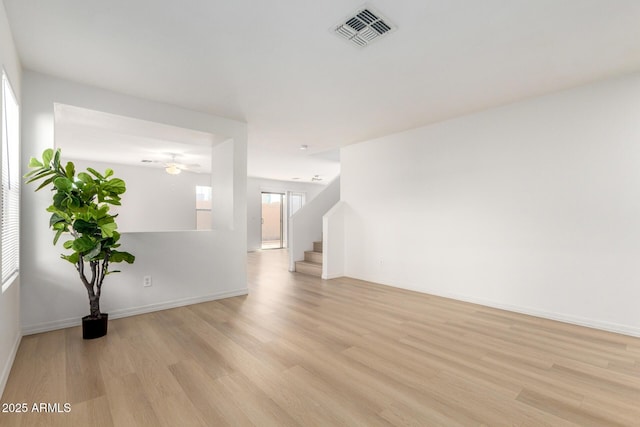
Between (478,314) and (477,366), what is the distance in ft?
4.60

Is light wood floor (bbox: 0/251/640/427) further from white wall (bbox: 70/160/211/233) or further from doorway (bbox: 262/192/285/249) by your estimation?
doorway (bbox: 262/192/285/249)

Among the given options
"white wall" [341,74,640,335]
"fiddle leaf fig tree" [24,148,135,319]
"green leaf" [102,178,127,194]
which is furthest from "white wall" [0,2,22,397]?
"white wall" [341,74,640,335]

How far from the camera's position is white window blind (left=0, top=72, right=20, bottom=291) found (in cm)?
219

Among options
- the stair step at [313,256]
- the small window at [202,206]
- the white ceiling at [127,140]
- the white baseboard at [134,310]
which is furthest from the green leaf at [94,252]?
the small window at [202,206]

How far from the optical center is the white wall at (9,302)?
197cm

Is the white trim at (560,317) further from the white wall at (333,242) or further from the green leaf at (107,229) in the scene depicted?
the green leaf at (107,229)

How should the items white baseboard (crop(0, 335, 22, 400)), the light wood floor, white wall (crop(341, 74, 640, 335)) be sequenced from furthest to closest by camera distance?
white wall (crop(341, 74, 640, 335)) < white baseboard (crop(0, 335, 22, 400)) < the light wood floor

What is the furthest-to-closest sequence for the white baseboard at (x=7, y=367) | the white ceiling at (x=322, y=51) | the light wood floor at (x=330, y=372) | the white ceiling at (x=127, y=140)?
the white ceiling at (x=127, y=140), the white ceiling at (x=322, y=51), the white baseboard at (x=7, y=367), the light wood floor at (x=330, y=372)

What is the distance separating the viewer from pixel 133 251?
3.46 metres

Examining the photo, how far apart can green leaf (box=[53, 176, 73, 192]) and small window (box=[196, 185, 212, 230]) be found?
687 centimetres

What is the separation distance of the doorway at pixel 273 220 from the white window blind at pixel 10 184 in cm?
790

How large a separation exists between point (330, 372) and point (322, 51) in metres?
2.55

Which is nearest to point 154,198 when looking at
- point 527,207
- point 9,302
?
point 9,302

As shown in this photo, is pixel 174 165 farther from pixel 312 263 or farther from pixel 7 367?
pixel 7 367
